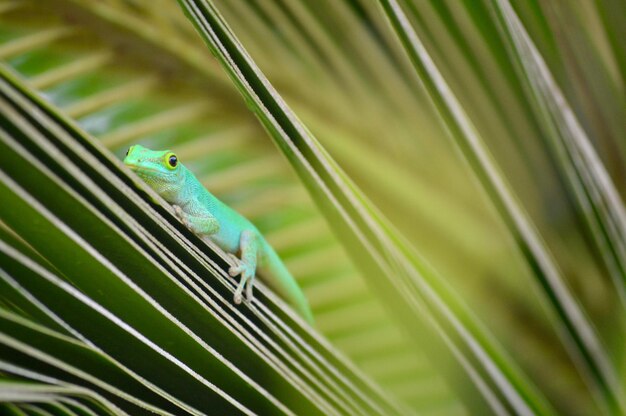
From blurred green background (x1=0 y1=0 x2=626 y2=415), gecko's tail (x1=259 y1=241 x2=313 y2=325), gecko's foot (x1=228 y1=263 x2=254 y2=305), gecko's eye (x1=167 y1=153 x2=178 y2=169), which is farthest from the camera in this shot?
gecko's tail (x1=259 y1=241 x2=313 y2=325)

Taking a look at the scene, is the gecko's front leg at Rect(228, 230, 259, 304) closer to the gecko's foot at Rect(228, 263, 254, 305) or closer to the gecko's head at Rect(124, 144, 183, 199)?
the gecko's foot at Rect(228, 263, 254, 305)

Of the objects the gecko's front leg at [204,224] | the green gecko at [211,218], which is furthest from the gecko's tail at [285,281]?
the gecko's front leg at [204,224]

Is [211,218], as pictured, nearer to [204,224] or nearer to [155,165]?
[204,224]

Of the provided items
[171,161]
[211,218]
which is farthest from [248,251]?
[171,161]

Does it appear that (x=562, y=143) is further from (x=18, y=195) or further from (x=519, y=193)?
(x=18, y=195)

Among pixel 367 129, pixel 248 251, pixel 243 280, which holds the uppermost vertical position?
pixel 367 129

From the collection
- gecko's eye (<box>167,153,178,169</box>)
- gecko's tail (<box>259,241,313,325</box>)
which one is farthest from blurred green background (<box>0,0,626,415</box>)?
gecko's eye (<box>167,153,178,169</box>)

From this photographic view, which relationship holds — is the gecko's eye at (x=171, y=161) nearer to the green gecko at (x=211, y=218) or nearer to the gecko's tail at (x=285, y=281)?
the green gecko at (x=211, y=218)

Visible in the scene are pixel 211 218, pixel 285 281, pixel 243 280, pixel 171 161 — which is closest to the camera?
pixel 243 280
